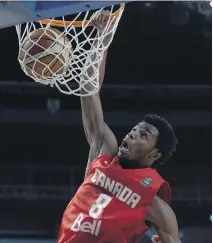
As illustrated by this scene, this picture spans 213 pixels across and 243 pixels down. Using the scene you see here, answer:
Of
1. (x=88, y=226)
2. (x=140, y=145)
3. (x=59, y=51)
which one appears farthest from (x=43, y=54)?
(x=88, y=226)

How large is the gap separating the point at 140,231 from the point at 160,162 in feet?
0.92

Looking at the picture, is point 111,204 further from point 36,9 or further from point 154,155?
point 36,9

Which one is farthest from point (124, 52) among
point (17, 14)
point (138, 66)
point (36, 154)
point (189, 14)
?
point (17, 14)

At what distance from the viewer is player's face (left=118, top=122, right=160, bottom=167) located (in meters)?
2.28

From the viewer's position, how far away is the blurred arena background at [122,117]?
5379mm

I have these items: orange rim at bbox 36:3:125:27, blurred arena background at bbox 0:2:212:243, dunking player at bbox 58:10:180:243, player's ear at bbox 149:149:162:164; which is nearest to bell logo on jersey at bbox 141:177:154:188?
dunking player at bbox 58:10:180:243

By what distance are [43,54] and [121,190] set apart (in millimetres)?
502

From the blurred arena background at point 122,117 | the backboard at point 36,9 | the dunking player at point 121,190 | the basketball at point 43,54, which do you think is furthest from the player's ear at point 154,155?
the blurred arena background at point 122,117

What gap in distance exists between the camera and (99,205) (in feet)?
7.19

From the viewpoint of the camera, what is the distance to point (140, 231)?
221 cm

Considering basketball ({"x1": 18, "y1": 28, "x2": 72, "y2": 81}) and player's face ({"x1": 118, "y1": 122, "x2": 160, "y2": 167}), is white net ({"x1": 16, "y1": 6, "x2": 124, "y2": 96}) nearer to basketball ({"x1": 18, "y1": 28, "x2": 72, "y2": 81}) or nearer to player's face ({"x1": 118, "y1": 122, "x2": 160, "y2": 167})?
basketball ({"x1": 18, "y1": 28, "x2": 72, "y2": 81})

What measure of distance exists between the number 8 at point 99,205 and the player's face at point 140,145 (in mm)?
150

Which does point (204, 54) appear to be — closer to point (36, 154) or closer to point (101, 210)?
point (36, 154)

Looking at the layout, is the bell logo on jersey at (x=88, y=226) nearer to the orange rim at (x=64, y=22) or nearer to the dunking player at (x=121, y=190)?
the dunking player at (x=121, y=190)
